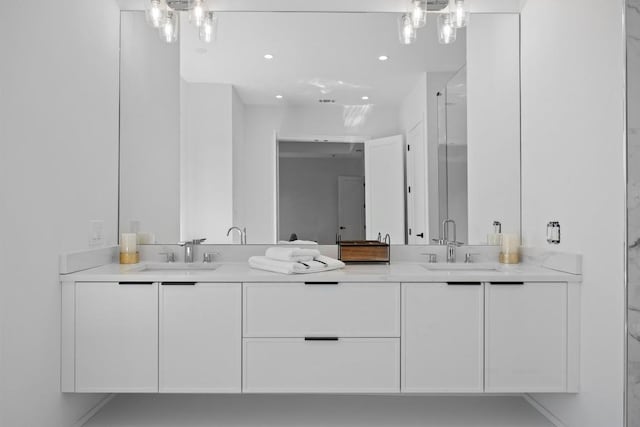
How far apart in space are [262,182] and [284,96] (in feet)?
1.77

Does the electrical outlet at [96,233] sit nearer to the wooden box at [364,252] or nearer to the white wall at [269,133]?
the white wall at [269,133]

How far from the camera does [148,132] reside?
8.77ft

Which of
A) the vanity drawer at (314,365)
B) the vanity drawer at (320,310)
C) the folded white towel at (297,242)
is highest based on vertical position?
the folded white towel at (297,242)

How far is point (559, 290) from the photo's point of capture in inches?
81.0

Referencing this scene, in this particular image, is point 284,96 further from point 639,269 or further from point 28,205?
point 639,269

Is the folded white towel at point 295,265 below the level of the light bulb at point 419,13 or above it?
below

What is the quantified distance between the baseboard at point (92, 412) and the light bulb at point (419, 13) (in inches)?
106

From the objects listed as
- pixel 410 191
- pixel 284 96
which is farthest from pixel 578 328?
pixel 284 96

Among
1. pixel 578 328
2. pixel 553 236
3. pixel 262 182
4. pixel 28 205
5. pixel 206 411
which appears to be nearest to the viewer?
pixel 28 205

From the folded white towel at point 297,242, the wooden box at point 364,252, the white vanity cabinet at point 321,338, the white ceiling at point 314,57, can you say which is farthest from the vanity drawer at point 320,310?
the white ceiling at point 314,57

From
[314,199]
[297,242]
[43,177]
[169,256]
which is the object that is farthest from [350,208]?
[43,177]

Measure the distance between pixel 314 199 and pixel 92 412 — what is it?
162 cm

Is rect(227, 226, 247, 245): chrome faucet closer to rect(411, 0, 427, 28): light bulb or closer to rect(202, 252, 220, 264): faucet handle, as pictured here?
rect(202, 252, 220, 264): faucet handle

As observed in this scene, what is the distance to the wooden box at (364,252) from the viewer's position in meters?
2.51
